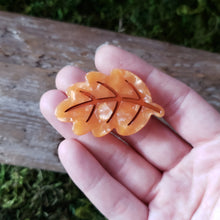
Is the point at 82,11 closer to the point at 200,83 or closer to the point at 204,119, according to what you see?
the point at 200,83

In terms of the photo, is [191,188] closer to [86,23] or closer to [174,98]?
[174,98]

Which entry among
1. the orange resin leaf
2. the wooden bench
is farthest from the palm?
the wooden bench

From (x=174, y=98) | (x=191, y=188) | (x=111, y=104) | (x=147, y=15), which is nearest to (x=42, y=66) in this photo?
(x=111, y=104)

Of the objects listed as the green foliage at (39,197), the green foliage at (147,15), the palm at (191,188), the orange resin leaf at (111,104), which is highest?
the green foliage at (147,15)

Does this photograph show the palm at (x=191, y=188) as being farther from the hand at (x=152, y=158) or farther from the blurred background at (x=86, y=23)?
the blurred background at (x=86, y=23)

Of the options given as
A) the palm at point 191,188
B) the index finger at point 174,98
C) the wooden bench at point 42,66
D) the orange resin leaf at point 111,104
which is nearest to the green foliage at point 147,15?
the wooden bench at point 42,66

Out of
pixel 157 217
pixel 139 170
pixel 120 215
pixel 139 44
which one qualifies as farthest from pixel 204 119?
pixel 139 44
